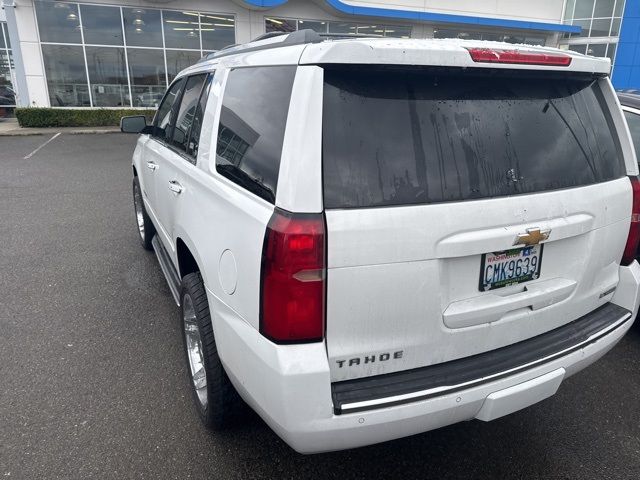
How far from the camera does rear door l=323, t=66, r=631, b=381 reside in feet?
5.79

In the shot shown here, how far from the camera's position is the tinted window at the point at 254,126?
1.88m

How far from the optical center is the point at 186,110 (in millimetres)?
3379

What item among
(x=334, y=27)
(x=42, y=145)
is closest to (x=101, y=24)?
(x=42, y=145)

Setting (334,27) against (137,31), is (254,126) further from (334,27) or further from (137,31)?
(334,27)

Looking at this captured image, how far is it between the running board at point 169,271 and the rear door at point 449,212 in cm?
166

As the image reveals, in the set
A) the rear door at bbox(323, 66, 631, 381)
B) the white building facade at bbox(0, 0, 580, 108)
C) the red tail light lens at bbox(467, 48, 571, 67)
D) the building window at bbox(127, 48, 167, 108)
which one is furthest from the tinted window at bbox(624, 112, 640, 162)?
the building window at bbox(127, 48, 167, 108)

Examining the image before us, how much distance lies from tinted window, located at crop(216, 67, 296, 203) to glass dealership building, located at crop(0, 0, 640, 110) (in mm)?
17429

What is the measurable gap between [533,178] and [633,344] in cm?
240

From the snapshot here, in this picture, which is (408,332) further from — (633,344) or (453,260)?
(633,344)

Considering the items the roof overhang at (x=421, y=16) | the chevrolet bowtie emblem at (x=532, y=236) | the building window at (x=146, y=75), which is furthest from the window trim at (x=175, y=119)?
A: the building window at (x=146, y=75)

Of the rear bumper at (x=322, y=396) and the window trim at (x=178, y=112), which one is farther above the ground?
the window trim at (x=178, y=112)

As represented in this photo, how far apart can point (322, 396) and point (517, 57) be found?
1557mm

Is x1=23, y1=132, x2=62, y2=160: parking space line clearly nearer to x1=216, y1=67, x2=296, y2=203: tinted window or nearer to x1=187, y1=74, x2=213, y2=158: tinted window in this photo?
x1=187, y1=74, x2=213, y2=158: tinted window

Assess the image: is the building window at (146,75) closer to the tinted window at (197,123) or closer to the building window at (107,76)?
the building window at (107,76)
